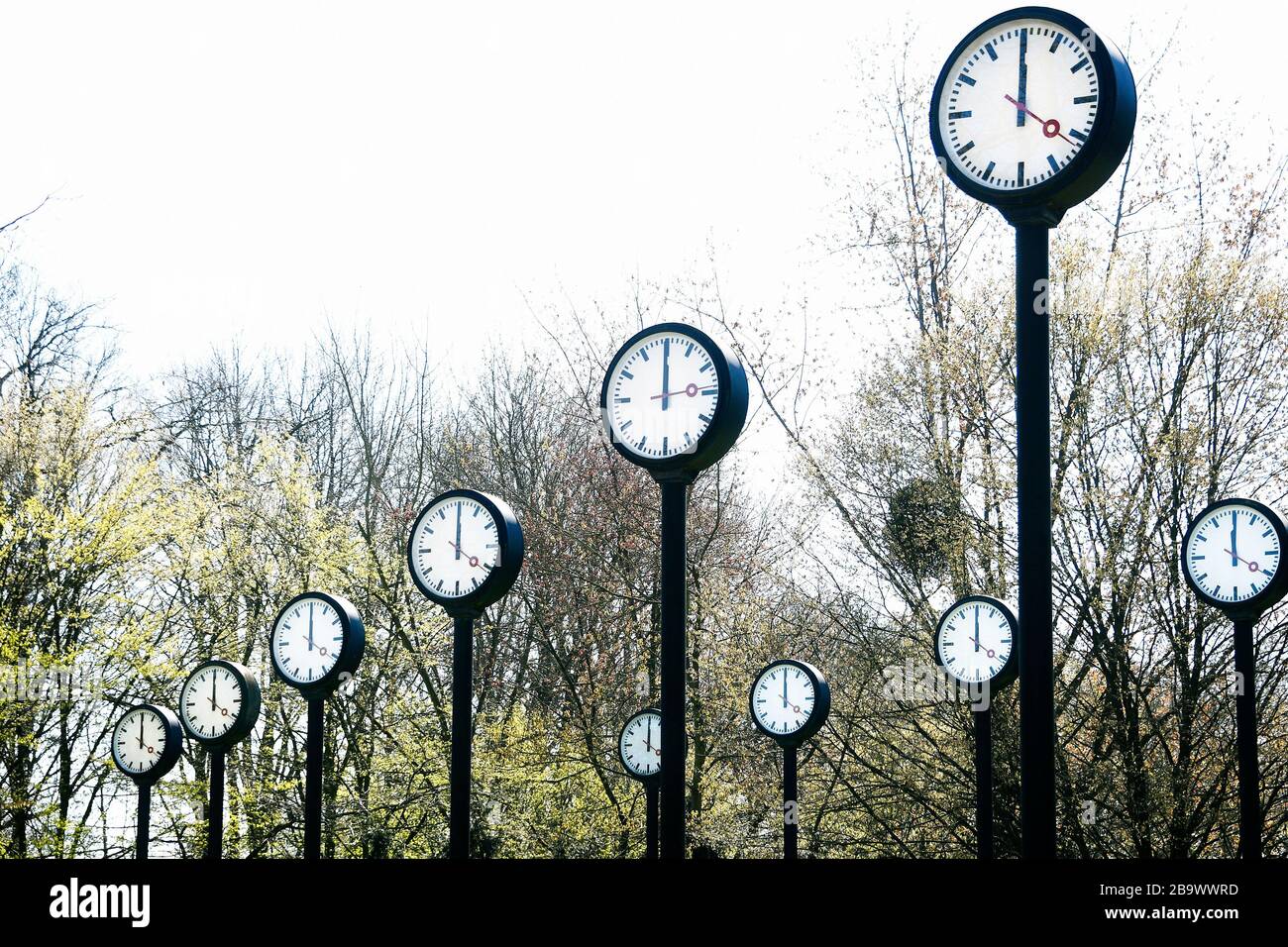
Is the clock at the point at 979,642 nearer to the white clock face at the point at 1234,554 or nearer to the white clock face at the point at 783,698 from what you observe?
the white clock face at the point at 783,698

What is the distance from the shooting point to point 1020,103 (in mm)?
3883

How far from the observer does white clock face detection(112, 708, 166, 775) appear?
11.1m

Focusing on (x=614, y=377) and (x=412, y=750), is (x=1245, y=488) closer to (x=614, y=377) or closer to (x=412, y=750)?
(x=614, y=377)

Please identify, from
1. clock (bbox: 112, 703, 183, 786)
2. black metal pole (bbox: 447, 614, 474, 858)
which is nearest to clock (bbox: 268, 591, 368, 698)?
black metal pole (bbox: 447, 614, 474, 858)

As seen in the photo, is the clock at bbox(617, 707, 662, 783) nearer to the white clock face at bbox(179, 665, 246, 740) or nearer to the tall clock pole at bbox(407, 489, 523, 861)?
the white clock face at bbox(179, 665, 246, 740)

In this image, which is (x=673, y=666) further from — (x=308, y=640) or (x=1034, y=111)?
(x=308, y=640)

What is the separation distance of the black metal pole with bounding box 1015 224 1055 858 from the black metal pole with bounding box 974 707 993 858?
5582mm

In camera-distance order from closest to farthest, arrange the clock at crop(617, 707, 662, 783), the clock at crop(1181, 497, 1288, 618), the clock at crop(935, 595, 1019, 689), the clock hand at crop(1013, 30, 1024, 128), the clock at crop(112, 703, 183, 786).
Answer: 1. the clock hand at crop(1013, 30, 1024, 128)
2. the clock at crop(1181, 497, 1288, 618)
3. the clock at crop(935, 595, 1019, 689)
4. the clock at crop(112, 703, 183, 786)
5. the clock at crop(617, 707, 662, 783)

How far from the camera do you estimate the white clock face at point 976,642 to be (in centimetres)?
887

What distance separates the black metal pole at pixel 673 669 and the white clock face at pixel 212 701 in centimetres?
579

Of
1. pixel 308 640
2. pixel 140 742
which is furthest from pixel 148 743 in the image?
pixel 308 640

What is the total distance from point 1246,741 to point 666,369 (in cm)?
502

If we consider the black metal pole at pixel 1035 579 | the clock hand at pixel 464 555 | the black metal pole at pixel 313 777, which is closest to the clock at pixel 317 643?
the black metal pole at pixel 313 777
